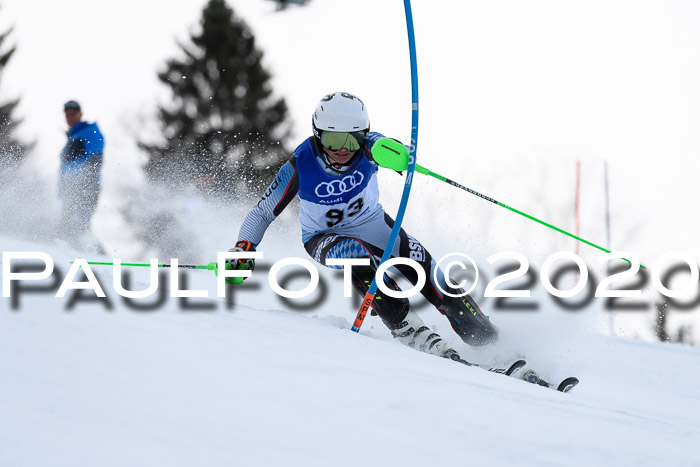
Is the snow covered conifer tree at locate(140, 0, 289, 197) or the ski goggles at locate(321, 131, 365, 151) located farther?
the snow covered conifer tree at locate(140, 0, 289, 197)

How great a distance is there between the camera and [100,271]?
3580mm

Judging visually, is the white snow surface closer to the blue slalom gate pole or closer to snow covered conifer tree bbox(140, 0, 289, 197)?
the blue slalom gate pole

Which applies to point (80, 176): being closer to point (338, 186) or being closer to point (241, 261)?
point (241, 261)

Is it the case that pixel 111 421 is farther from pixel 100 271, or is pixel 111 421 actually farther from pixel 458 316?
pixel 458 316

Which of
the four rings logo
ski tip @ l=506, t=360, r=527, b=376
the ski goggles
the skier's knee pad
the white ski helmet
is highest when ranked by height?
the white ski helmet

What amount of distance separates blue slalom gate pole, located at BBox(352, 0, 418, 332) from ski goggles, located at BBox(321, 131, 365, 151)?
0.32m

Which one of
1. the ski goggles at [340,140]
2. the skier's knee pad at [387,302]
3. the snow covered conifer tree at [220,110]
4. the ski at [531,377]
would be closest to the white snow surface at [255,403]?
the ski at [531,377]

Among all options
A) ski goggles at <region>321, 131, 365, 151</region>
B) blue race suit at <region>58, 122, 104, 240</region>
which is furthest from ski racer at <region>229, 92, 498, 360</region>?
blue race suit at <region>58, 122, 104, 240</region>

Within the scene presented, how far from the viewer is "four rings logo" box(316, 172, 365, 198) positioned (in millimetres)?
3980

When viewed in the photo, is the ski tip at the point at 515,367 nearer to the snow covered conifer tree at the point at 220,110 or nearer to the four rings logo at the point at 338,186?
the four rings logo at the point at 338,186

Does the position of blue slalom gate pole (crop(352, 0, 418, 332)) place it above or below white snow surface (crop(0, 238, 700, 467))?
above

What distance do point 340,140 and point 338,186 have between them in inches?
10.8

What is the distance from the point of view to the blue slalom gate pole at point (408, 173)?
3.72 meters

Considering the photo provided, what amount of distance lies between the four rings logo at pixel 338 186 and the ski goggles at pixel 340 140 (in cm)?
18
